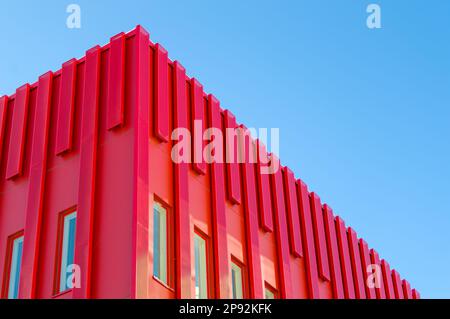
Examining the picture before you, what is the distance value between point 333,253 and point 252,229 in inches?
207

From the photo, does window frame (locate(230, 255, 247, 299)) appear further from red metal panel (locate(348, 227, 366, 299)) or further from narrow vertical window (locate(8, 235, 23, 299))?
red metal panel (locate(348, 227, 366, 299))

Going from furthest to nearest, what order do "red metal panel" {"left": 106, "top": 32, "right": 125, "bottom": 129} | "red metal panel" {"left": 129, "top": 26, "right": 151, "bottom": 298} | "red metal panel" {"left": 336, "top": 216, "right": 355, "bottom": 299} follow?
"red metal panel" {"left": 336, "top": 216, "right": 355, "bottom": 299}, "red metal panel" {"left": 106, "top": 32, "right": 125, "bottom": 129}, "red metal panel" {"left": 129, "top": 26, "right": 151, "bottom": 298}

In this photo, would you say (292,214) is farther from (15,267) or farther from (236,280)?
(15,267)

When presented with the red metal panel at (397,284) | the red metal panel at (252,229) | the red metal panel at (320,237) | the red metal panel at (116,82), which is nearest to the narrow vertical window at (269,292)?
the red metal panel at (252,229)

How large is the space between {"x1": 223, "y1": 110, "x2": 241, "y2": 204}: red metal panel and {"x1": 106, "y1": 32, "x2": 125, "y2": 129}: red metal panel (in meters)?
4.20

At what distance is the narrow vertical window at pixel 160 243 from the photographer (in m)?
20.3

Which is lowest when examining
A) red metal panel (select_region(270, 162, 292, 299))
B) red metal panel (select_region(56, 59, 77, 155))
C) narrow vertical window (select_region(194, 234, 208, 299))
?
narrow vertical window (select_region(194, 234, 208, 299))

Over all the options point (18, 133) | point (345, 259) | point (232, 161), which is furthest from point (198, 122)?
point (345, 259)

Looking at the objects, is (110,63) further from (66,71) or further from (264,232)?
(264,232)

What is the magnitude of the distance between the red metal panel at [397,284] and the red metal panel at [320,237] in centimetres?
536

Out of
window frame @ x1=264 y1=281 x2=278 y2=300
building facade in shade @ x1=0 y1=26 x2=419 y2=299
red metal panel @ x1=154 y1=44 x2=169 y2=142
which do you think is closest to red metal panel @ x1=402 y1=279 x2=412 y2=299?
building facade in shade @ x1=0 y1=26 x2=419 y2=299

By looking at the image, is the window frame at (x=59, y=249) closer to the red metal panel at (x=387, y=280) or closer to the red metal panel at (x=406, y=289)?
the red metal panel at (x=387, y=280)

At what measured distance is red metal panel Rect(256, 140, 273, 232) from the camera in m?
25.4

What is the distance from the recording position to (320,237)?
28.5 metres
